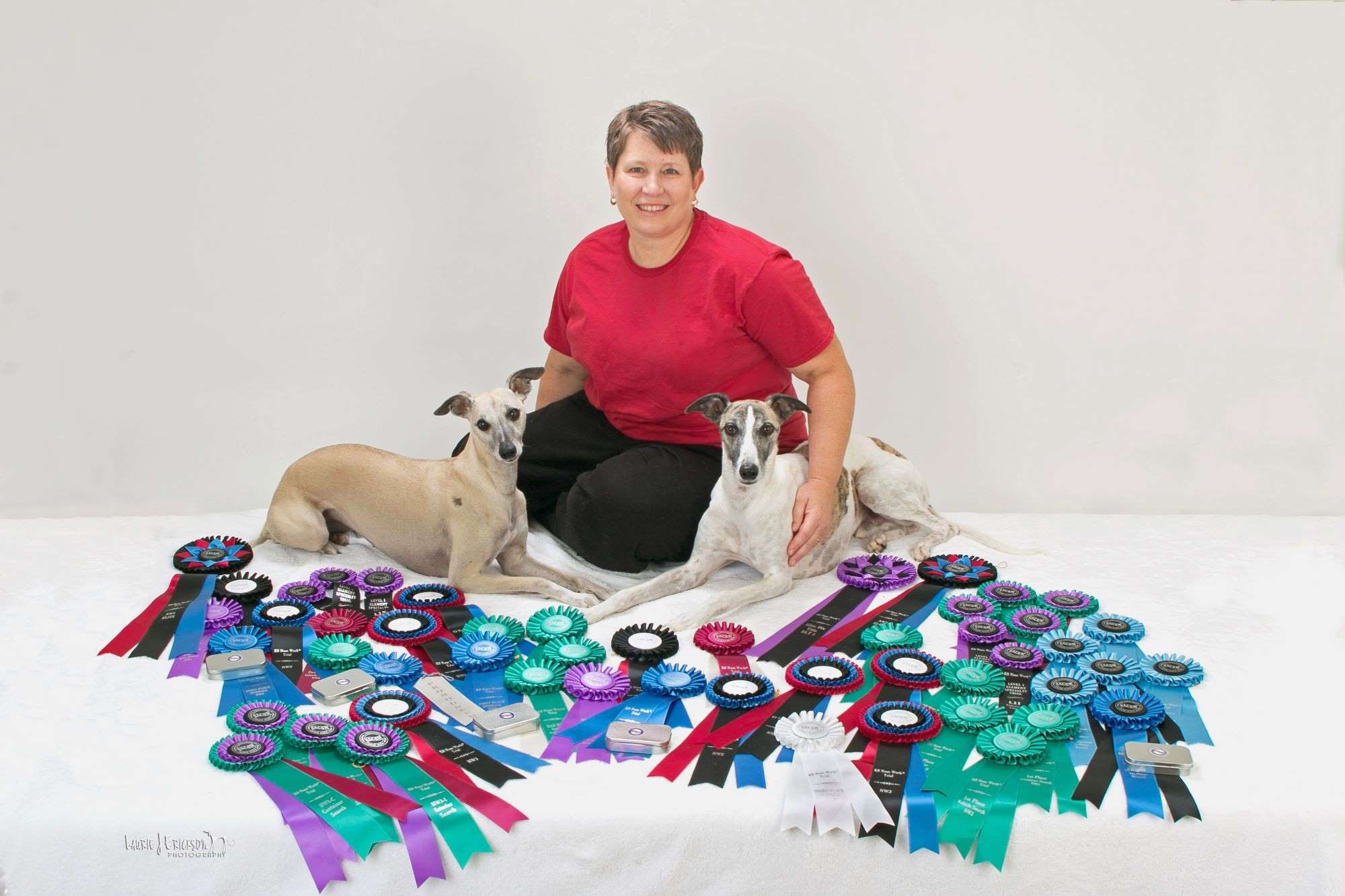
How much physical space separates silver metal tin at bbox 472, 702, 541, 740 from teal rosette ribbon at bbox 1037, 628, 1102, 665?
47.0 inches

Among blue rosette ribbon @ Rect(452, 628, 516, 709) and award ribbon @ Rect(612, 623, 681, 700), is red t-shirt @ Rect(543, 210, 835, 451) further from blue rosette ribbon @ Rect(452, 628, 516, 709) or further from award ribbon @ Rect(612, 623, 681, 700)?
blue rosette ribbon @ Rect(452, 628, 516, 709)

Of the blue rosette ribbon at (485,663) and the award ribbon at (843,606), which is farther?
the award ribbon at (843,606)

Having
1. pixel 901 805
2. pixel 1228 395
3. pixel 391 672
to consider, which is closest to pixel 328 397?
pixel 391 672

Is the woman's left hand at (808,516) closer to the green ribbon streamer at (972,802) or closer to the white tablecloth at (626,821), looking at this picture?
the white tablecloth at (626,821)

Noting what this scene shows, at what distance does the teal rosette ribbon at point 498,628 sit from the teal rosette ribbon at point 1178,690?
1.43 metres

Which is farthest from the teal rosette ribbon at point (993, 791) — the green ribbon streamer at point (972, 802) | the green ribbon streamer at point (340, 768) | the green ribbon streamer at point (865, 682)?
the green ribbon streamer at point (340, 768)

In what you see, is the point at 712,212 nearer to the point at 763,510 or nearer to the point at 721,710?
the point at 763,510

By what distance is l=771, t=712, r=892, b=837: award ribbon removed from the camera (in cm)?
211

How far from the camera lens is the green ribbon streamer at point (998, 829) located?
81.2 inches

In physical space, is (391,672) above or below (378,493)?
below

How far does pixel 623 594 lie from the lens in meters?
3.17

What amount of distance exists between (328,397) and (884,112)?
2.11m

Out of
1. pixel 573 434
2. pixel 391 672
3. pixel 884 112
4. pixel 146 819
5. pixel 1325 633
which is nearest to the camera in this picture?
pixel 146 819

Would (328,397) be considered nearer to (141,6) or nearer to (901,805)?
(141,6)
